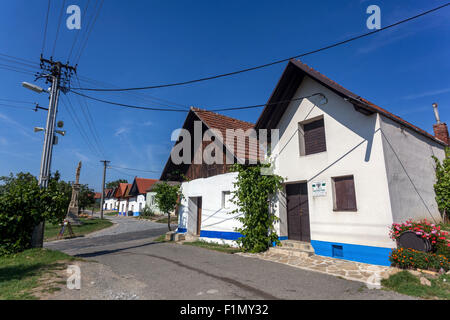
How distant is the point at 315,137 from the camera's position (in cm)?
930

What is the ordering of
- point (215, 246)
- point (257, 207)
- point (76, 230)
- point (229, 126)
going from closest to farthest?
1. point (257, 207)
2. point (215, 246)
3. point (229, 126)
4. point (76, 230)

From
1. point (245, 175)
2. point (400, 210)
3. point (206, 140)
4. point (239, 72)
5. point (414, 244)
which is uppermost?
point (239, 72)

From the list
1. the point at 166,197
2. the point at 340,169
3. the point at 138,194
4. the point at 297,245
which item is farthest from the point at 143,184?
the point at 340,169

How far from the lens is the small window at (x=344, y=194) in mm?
7871

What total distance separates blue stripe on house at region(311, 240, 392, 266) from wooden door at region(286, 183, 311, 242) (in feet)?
2.59

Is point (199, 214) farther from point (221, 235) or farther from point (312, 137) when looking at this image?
point (312, 137)

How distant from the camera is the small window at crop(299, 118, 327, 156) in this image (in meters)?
9.08

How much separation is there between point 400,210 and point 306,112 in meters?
4.62

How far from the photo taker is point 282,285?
547 centimetres

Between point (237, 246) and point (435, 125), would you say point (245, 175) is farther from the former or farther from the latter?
point (435, 125)

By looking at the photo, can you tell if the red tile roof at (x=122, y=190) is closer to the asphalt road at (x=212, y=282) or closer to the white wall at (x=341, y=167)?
the asphalt road at (x=212, y=282)

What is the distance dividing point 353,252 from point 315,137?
4.21 metres

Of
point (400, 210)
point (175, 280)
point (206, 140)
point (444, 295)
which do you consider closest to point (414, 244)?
point (400, 210)

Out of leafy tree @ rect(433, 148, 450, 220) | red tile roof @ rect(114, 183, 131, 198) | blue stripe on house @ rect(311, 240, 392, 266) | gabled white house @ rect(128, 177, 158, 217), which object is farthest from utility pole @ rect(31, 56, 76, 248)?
red tile roof @ rect(114, 183, 131, 198)
